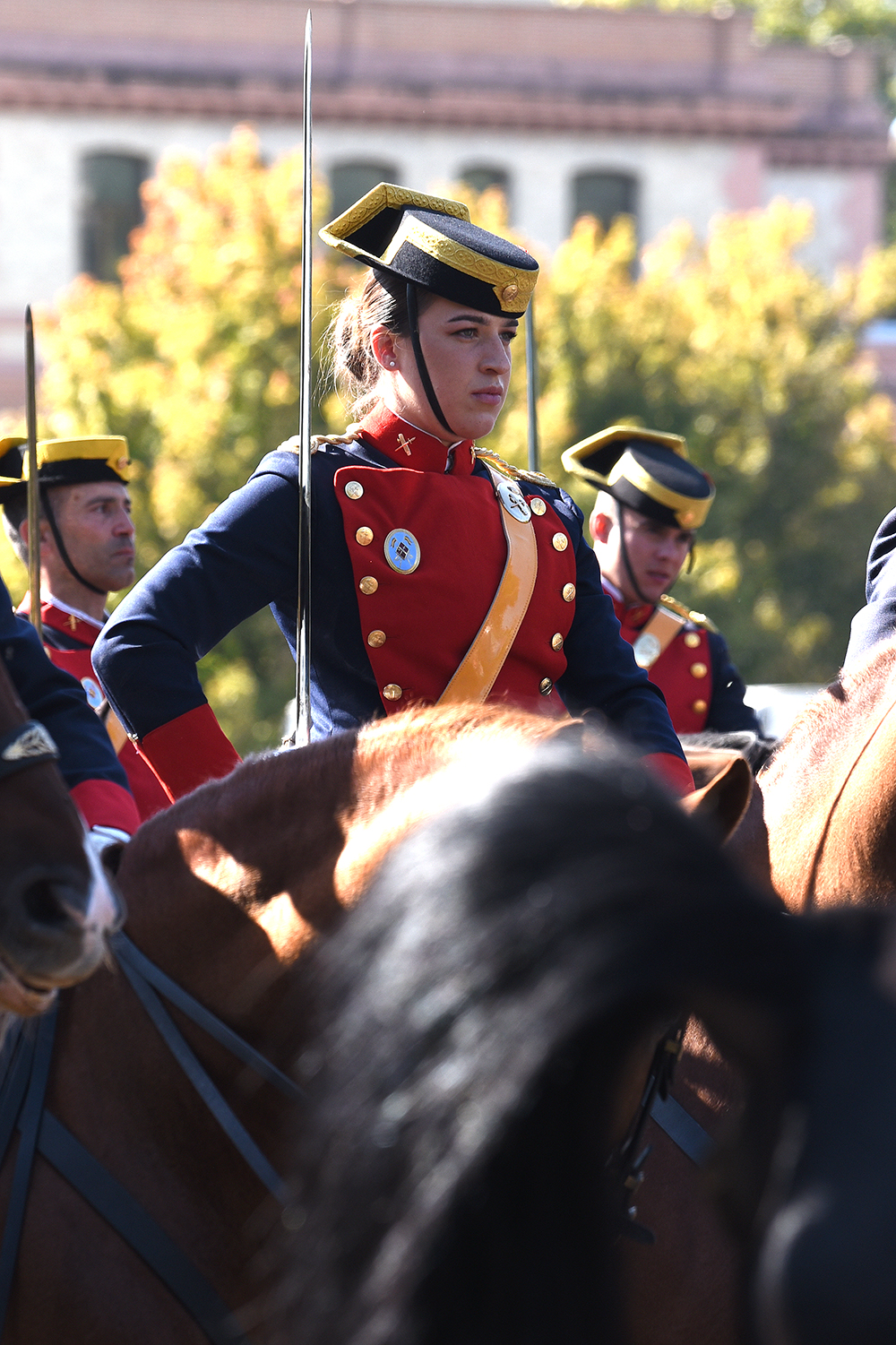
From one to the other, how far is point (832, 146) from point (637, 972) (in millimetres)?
29609

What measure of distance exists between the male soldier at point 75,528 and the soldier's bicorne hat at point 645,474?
5.31 feet

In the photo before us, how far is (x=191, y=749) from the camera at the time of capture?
112 inches

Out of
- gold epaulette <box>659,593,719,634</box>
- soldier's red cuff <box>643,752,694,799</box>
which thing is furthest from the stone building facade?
soldier's red cuff <box>643,752,694,799</box>

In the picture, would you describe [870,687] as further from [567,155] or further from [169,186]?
[567,155]

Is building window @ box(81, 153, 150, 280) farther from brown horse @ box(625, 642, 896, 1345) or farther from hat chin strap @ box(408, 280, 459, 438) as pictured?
brown horse @ box(625, 642, 896, 1345)

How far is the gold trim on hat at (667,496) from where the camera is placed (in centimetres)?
605

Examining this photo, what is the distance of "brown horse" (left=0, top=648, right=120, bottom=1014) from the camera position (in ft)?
6.33

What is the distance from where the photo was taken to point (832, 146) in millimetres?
28828

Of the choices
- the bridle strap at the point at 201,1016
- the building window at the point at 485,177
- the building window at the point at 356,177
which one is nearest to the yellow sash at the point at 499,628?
the bridle strap at the point at 201,1016

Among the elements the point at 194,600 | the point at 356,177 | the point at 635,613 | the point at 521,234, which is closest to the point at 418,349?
the point at 194,600

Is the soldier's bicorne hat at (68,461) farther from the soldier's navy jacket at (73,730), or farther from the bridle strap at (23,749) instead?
the bridle strap at (23,749)

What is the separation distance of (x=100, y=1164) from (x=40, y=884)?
1.60 ft

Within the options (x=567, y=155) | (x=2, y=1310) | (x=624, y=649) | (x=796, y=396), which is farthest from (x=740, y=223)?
(x=2, y=1310)

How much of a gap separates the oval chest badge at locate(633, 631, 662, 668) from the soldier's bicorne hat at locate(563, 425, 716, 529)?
1.28 ft
